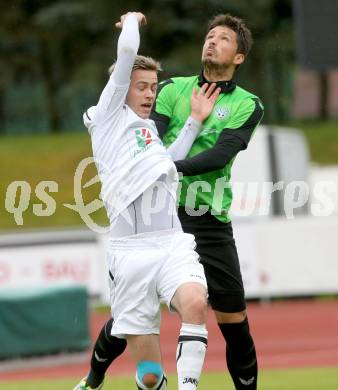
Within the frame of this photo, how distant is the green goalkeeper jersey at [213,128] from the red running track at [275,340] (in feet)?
14.1

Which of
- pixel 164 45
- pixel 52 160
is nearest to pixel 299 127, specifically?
pixel 164 45

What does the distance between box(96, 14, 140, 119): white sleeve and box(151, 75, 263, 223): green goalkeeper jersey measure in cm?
Answer: 74

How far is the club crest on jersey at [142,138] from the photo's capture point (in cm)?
690

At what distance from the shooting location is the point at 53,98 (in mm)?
32438

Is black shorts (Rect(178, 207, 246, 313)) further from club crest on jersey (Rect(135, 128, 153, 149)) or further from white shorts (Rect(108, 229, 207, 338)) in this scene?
club crest on jersey (Rect(135, 128, 153, 149))

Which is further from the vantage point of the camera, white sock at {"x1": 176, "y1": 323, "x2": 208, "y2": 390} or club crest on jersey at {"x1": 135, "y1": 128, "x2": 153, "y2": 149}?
club crest on jersey at {"x1": 135, "y1": 128, "x2": 153, "y2": 149}

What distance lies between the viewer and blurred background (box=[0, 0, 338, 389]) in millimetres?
12938

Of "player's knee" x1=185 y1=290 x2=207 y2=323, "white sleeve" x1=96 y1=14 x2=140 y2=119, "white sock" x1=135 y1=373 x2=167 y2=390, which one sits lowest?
"white sock" x1=135 y1=373 x2=167 y2=390

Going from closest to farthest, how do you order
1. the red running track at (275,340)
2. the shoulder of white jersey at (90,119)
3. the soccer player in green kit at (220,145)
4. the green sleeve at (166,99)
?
1. the shoulder of white jersey at (90,119)
2. the soccer player in green kit at (220,145)
3. the green sleeve at (166,99)
4. the red running track at (275,340)

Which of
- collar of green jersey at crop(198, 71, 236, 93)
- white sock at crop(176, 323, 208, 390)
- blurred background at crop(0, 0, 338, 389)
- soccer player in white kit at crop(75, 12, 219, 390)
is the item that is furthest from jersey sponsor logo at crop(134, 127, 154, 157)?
blurred background at crop(0, 0, 338, 389)

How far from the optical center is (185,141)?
729cm

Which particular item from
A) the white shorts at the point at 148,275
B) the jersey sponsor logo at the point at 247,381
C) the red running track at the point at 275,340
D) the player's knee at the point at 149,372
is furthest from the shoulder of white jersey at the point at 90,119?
the red running track at the point at 275,340

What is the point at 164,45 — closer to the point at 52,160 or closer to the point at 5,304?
the point at 52,160

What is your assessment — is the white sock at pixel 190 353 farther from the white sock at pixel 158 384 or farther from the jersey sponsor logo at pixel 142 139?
the jersey sponsor logo at pixel 142 139
